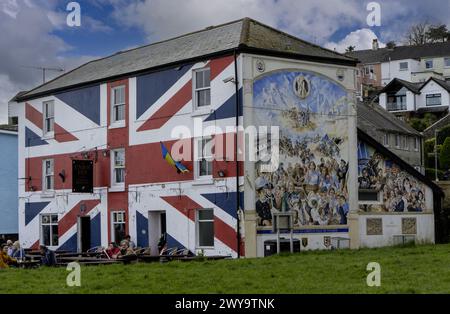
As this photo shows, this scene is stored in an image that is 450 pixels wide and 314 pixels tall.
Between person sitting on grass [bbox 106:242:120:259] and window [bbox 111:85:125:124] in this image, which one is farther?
window [bbox 111:85:125:124]

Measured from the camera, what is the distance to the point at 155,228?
3734cm

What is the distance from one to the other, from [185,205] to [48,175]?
36.2 feet

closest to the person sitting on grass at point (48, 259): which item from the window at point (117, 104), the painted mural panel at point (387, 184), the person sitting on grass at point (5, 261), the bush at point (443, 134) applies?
the person sitting on grass at point (5, 261)

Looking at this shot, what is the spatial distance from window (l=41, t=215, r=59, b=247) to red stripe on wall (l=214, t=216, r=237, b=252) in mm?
11834

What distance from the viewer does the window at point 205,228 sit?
34594 millimetres

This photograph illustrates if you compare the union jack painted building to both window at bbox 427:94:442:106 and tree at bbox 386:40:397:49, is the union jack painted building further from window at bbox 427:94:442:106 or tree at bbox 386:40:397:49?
tree at bbox 386:40:397:49

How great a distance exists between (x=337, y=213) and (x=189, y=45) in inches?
396

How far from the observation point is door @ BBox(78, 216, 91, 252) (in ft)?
134

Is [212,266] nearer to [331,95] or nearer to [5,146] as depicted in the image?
[331,95]

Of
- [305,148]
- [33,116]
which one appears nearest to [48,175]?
[33,116]

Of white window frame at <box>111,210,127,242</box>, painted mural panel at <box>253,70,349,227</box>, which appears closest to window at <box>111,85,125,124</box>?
white window frame at <box>111,210,127,242</box>

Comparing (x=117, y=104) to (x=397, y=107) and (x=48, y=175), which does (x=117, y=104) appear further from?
(x=397, y=107)
